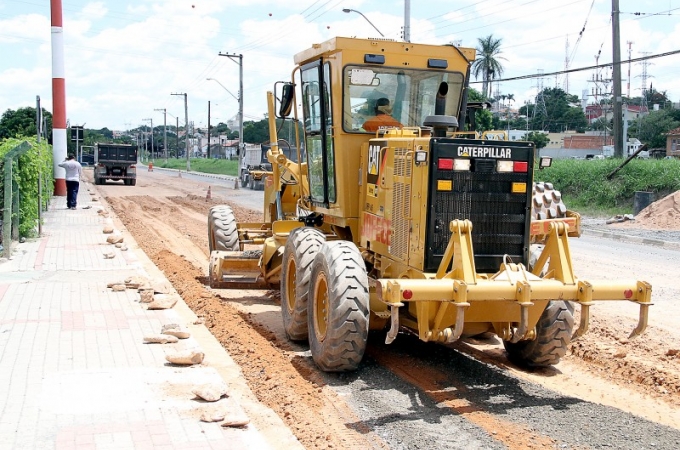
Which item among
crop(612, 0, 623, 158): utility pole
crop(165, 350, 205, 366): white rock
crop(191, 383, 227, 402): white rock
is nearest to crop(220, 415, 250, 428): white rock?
crop(191, 383, 227, 402): white rock

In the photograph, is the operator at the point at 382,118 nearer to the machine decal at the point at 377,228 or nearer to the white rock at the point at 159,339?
the machine decal at the point at 377,228

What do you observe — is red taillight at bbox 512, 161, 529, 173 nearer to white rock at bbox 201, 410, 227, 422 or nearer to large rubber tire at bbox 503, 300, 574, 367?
large rubber tire at bbox 503, 300, 574, 367

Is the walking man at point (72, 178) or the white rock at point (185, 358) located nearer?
the white rock at point (185, 358)

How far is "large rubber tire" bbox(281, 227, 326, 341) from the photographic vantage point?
809 cm

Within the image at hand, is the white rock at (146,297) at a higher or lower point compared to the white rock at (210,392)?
higher

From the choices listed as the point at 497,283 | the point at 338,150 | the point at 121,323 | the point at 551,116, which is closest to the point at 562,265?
the point at 497,283

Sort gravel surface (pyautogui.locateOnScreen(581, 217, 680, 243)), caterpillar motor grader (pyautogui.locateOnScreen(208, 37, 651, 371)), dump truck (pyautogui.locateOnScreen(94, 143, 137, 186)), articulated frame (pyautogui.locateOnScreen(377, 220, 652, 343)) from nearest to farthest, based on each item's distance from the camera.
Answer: articulated frame (pyautogui.locateOnScreen(377, 220, 652, 343)) → caterpillar motor grader (pyautogui.locateOnScreen(208, 37, 651, 371)) → gravel surface (pyautogui.locateOnScreen(581, 217, 680, 243)) → dump truck (pyautogui.locateOnScreen(94, 143, 137, 186))

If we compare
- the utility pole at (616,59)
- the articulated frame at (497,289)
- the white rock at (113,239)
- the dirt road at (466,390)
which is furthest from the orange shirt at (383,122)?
the utility pole at (616,59)

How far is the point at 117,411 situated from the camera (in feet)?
19.6

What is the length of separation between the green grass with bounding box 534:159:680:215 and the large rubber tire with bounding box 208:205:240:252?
63.1ft

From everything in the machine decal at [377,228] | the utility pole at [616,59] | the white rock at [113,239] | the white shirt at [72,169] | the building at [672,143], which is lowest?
the white rock at [113,239]

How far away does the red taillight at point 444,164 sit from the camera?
276 inches

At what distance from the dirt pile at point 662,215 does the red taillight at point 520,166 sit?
58.2ft

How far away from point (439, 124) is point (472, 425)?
2.94 m
